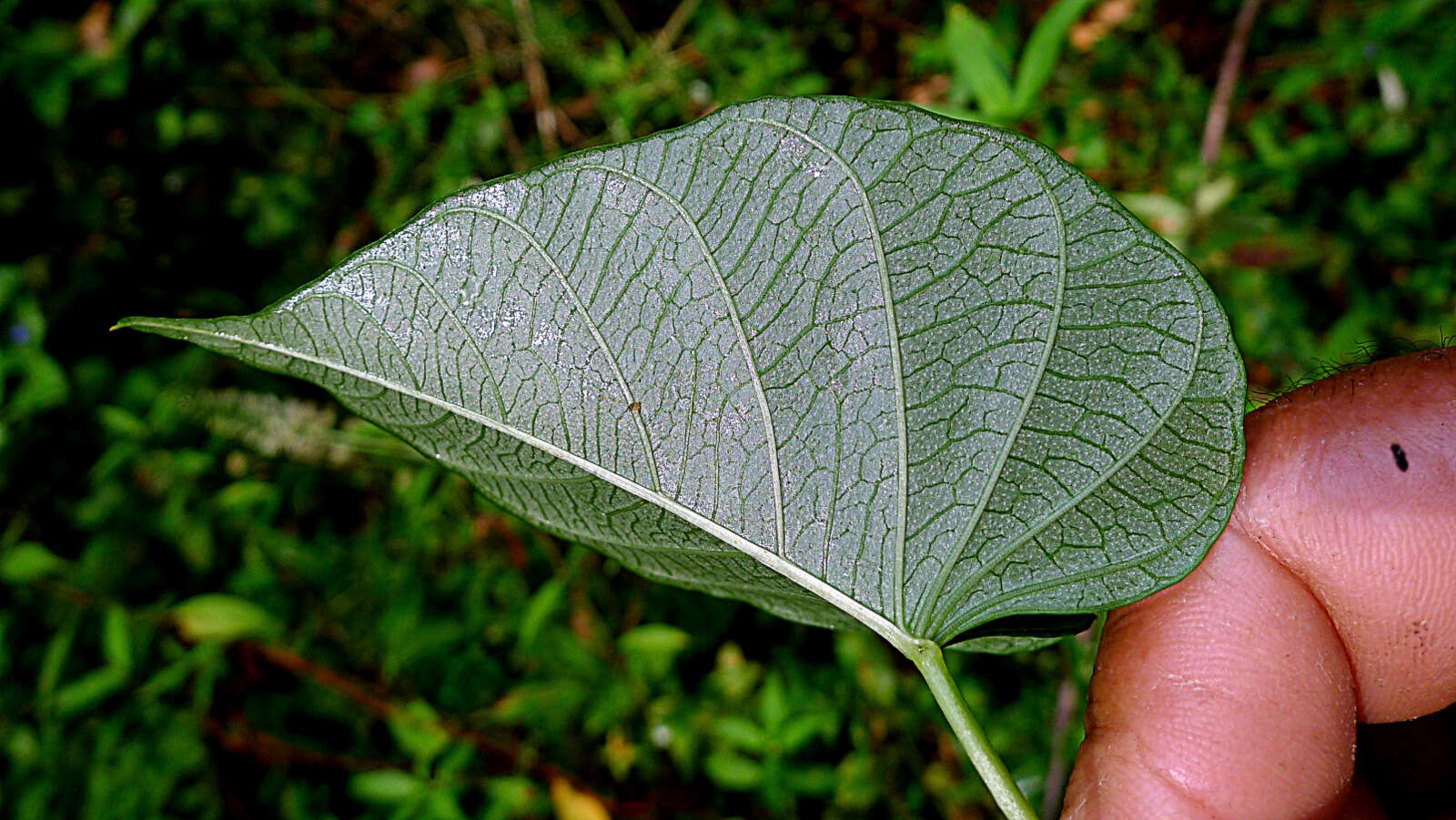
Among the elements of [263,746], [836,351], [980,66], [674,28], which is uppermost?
[674,28]

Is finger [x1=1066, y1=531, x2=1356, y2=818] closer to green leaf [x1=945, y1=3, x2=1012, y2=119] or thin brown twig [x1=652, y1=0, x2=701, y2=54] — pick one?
green leaf [x1=945, y1=3, x2=1012, y2=119]

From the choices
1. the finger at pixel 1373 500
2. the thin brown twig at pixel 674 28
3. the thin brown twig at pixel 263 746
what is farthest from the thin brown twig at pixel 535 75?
the finger at pixel 1373 500

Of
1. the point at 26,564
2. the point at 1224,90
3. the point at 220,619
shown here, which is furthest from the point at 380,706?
the point at 1224,90

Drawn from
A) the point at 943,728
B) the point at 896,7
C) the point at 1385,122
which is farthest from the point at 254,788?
the point at 1385,122

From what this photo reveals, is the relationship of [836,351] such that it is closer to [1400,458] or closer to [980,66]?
[1400,458]

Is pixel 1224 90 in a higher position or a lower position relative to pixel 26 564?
higher

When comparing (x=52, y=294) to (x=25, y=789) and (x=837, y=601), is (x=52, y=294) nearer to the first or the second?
(x=25, y=789)

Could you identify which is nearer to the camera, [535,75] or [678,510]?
[678,510]
